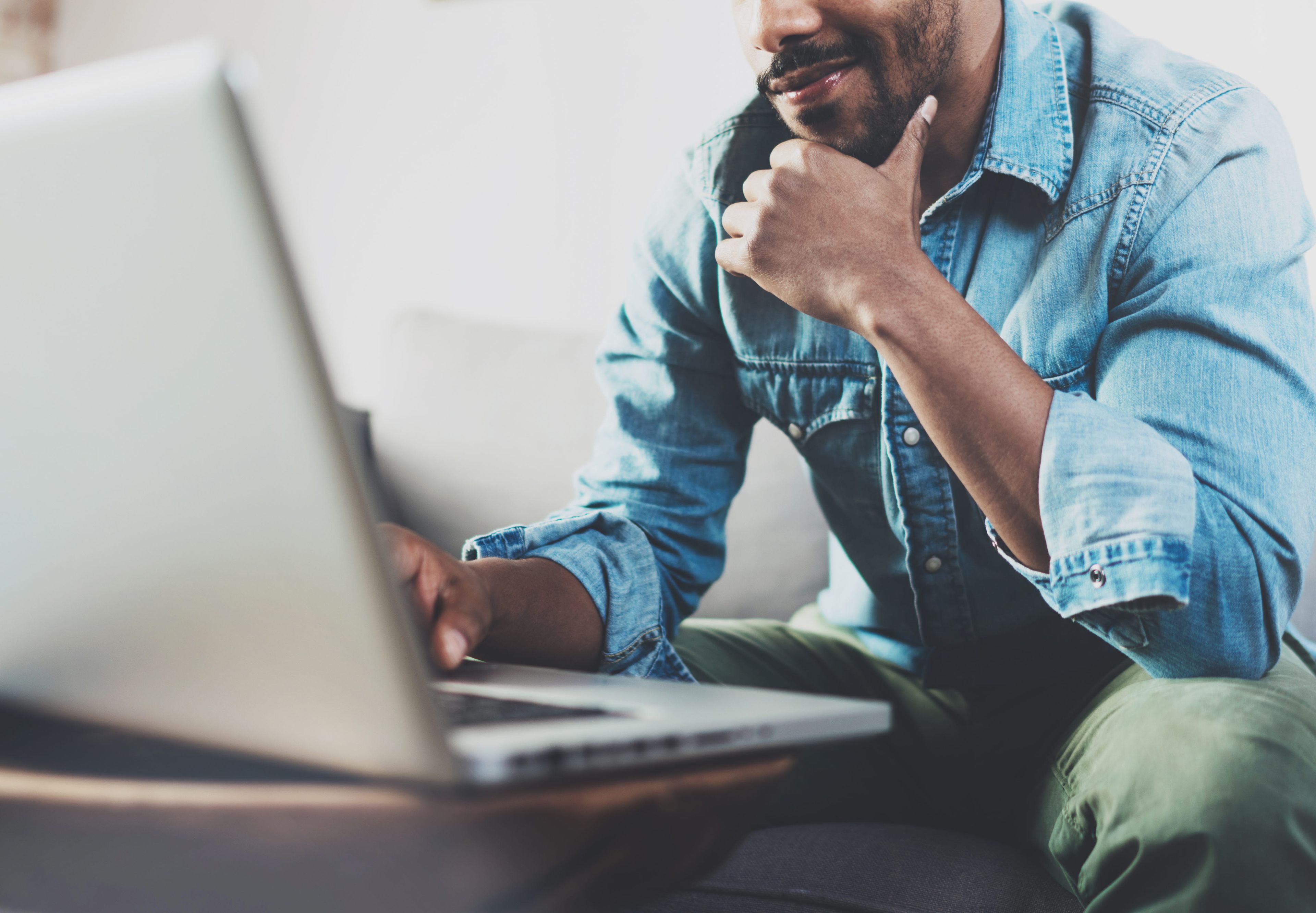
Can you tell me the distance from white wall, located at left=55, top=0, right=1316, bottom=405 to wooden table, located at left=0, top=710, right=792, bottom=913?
4.92 ft

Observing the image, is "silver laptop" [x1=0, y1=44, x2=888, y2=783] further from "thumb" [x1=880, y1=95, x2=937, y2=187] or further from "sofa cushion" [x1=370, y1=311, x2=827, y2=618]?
"sofa cushion" [x1=370, y1=311, x2=827, y2=618]

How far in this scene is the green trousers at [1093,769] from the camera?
556mm

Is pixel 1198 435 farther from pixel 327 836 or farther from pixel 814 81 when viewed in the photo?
pixel 327 836

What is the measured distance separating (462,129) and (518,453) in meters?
0.83

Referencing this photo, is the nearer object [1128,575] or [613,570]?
[1128,575]

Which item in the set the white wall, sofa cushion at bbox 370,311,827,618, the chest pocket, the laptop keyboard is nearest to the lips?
the chest pocket

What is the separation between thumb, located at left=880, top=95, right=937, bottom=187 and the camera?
0.82 meters

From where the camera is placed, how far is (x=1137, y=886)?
0.58m

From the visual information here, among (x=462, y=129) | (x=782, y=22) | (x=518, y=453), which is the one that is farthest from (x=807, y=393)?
(x=462, y=129)

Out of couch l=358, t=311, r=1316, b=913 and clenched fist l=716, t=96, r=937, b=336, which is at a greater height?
clenched fist l=716, t=96, r=937, b=336

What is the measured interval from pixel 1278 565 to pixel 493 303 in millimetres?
1529

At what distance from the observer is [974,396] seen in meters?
0.67

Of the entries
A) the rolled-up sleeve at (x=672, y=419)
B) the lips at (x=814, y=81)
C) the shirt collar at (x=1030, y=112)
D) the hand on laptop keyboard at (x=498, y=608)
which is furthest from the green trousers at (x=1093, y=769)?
the lips at (x=814, y=81)

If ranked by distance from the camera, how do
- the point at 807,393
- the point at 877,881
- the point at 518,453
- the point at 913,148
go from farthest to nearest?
the point at 518,453 < the point at 807,393 < the point at 913,148 < the point at 877,881
